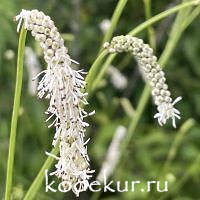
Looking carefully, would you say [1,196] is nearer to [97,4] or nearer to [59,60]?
[97,4]

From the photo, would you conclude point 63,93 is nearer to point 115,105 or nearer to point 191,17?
point 191,17

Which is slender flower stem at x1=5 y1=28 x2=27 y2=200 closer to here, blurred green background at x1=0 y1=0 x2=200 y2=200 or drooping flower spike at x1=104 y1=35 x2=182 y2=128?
drooping flower spike at x1=104 y1=35 x2=182 y2=128

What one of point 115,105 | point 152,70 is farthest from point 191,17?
point 115,105

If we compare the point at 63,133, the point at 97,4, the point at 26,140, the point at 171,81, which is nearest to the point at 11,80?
the point at 26,140

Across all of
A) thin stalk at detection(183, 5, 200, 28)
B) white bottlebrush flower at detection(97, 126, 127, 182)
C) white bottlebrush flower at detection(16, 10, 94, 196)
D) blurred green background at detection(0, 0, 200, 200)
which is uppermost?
blurred green background at detection(0, 0, 200, 200)

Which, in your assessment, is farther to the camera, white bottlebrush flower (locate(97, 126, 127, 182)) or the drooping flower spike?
white bottlebrush flower (locate(97, 126, 127, 182))

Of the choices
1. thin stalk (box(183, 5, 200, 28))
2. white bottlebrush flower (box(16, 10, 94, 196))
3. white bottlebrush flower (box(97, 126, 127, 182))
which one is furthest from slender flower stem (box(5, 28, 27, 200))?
white bottlebrush flower (box(97, 126, 127, 182))

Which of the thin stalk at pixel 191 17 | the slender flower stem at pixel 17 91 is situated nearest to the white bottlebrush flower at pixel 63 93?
the slender flower stem at pixel 17 91
